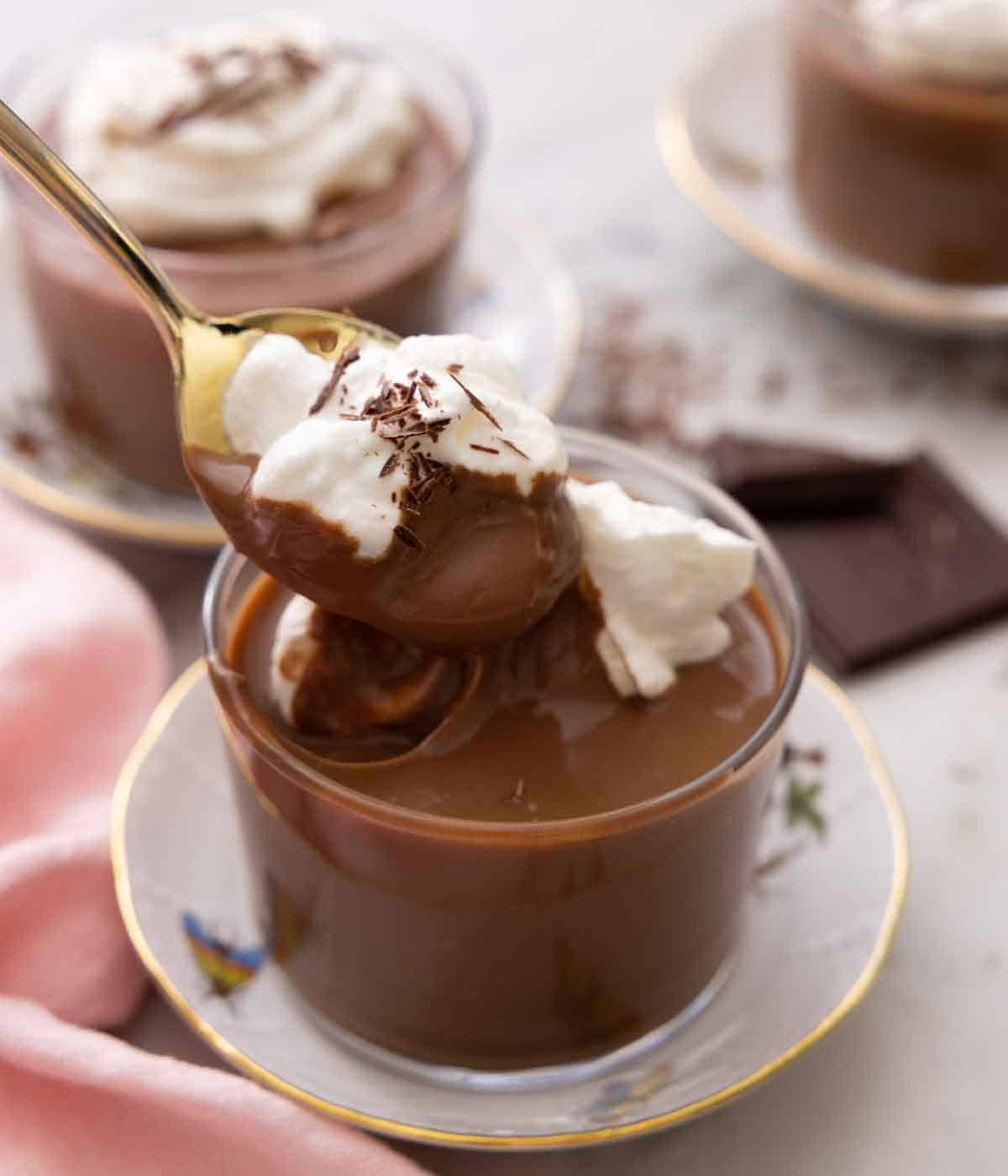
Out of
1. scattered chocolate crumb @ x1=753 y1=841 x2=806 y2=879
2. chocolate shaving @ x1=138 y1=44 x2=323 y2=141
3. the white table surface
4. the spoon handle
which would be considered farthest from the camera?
chocolate shaving @ x1=138 y1=44 x2=323 y2=141

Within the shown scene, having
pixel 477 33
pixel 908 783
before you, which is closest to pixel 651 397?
pixel 908 783

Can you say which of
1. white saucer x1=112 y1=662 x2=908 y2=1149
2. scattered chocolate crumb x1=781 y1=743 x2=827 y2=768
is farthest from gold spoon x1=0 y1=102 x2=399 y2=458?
scattered chocolate crumb x1=781 y1=743 x2=827 y2=768

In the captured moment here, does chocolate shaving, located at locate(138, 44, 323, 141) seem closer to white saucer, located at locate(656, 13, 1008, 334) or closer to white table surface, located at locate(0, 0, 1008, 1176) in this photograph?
white table surface, located at locate(0, 0, 1008, 1176)

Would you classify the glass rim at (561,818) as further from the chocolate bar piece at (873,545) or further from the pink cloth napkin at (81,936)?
the chocolate bar piece at (873,545)

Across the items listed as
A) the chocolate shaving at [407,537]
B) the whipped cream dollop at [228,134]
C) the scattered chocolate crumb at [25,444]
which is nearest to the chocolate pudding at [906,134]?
the whipped cream dollop at [228,134]

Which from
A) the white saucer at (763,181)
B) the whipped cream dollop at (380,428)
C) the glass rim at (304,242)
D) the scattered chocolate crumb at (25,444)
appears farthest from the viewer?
the white saucer at (763,181)

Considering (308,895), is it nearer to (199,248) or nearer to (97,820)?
(97,820)

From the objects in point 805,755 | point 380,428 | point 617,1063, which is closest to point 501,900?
point 617,1063

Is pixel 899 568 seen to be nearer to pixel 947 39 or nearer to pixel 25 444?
pixel 947 39
